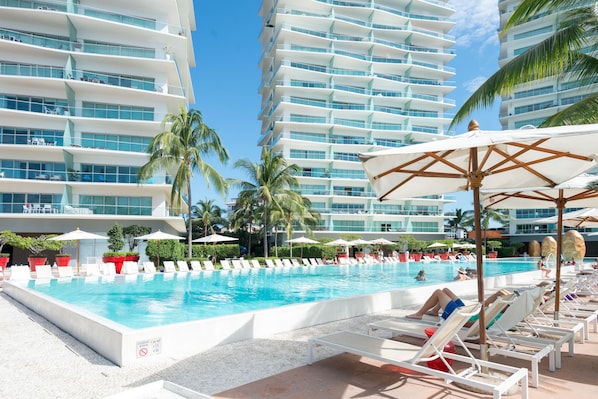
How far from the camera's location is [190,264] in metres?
22.5

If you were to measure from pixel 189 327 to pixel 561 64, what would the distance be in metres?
8.46

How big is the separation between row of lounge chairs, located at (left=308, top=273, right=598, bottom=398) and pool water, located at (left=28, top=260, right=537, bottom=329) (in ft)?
19.5

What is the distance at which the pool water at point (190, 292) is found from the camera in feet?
34.6

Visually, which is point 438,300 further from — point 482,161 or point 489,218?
point 489,218

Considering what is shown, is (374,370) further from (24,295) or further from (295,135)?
(295,135)

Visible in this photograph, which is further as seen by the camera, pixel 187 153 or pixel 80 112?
pixel 80 112

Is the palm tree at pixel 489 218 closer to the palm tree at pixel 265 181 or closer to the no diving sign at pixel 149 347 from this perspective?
the palm tree at pixel 265 181

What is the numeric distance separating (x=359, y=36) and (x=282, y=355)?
5159 cm

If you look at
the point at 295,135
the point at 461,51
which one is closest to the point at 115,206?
the point at 295,135

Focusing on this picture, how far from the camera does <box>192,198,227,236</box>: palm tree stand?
155 ft

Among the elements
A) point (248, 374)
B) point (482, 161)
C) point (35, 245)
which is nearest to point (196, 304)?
point (248, 374)

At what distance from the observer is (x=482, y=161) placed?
14.3 feet

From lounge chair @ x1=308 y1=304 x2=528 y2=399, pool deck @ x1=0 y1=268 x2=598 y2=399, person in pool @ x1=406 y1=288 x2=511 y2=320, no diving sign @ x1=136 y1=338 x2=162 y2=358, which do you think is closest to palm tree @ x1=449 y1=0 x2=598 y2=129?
person in pool @ x1=406 y1=288 x2=511 y2=320

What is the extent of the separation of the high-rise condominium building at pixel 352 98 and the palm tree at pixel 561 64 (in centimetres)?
3594
